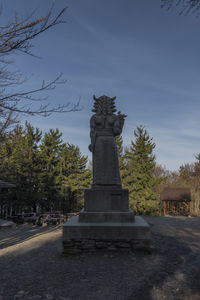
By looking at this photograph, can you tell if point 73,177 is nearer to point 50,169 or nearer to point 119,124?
point 50,169

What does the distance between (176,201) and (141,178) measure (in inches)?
200

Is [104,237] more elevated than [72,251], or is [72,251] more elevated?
[104,237]

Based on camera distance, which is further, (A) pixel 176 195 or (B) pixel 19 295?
(A) pixel 176 195

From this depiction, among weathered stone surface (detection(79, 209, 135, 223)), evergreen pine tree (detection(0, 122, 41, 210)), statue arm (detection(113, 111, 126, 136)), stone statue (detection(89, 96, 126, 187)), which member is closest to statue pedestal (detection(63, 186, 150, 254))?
weathered stone surface (detection(79, 209, 135, 223))

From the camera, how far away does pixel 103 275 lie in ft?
13.2

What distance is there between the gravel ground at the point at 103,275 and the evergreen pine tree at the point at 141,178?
1587 centimetres

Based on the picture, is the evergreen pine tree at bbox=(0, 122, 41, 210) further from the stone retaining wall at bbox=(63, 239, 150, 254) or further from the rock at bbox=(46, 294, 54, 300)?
the rock at bbox=(46, 294, 54, 300)

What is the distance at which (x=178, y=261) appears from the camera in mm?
4730

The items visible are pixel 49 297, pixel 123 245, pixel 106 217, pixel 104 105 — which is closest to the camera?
pixel 49 297

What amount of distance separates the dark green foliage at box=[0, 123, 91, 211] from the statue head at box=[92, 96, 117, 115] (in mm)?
12347

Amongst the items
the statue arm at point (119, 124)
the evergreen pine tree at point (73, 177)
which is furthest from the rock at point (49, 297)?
the evergreen pine tree at point (73, 177)

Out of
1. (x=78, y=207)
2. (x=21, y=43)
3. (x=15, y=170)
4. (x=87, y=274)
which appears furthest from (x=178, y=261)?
(x=78, y=207)

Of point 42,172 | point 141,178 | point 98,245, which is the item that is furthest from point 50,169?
point 98,245

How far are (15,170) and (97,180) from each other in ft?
45.9
